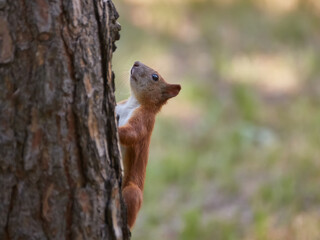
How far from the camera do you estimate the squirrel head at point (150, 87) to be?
388cm

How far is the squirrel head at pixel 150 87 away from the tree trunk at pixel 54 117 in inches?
56.1

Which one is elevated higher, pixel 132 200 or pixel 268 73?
pixel 132 200

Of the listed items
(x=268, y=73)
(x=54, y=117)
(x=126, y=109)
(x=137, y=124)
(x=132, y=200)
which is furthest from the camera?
(x=268, y=73)

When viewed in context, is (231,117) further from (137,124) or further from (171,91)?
(137,124)

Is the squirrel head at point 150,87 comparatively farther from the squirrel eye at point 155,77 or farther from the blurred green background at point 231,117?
the blurred green background at point 231,117

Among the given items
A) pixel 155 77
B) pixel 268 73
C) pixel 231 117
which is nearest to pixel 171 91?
pixel 155 77

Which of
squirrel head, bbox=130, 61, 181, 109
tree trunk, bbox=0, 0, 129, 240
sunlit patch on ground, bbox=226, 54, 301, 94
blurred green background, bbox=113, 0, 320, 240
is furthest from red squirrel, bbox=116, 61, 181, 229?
sunlit patch on ground, bbox=226, 54, 301, 94

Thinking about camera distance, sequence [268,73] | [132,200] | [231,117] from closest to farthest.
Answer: [132,200]
[231,117]
[268,73]

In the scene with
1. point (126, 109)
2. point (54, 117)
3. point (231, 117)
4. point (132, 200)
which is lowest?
point (231, 117)

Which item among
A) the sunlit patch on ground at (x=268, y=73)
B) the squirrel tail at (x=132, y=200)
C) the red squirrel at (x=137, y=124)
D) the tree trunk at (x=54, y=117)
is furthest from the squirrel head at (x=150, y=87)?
the sunlit patch on ground at (x=268, y=73)

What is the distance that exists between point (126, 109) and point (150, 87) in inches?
12.4

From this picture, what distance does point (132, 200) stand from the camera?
291 centimetres

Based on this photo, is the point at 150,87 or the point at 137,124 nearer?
the point at 137,124

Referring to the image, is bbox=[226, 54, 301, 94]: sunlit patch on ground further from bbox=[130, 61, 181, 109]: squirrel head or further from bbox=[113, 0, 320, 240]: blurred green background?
bbox=[130, 61, 181, 109]: squirrel head
